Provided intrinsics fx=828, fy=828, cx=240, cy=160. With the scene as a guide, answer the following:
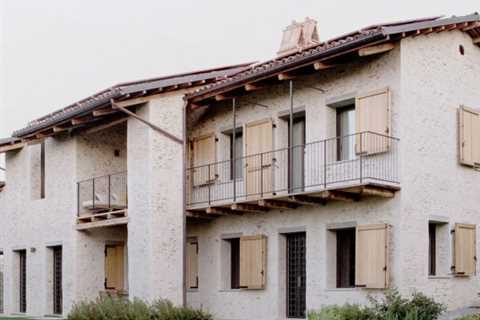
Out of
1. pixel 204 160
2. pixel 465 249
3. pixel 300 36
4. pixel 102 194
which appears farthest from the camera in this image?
pixel 300 36

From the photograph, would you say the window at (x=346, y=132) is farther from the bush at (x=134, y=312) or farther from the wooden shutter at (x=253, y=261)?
the bush at (x=134, y=312)

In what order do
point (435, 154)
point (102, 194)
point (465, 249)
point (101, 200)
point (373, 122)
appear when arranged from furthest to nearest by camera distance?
point (102, 194) → point (101, 200) → point (465, 249) → point (435, 154) → point (373, 122)

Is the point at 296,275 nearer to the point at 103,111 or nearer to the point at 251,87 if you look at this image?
the point at 251,87

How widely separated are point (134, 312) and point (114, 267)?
22.0 feet

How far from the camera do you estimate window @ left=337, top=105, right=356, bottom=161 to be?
1916 centimetres

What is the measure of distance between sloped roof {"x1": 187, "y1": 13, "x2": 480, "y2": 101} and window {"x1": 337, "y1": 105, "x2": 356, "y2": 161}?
165cm

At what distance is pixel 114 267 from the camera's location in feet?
82.7

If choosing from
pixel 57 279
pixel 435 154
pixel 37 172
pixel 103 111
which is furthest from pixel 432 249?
pixel 37 172

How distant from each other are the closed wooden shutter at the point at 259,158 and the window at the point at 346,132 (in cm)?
190

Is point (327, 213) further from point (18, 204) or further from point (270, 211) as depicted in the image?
point (18, 204)

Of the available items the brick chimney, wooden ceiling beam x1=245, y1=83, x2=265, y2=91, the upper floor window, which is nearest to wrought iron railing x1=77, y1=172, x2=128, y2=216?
the upper floor window

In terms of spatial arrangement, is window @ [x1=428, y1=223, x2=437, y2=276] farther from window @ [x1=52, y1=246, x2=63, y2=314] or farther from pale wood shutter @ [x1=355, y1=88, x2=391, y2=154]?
window @ [x1=52, y1=246, x2=63, y2=314]

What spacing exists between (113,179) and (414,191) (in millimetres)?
10738

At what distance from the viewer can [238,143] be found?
22812mm
